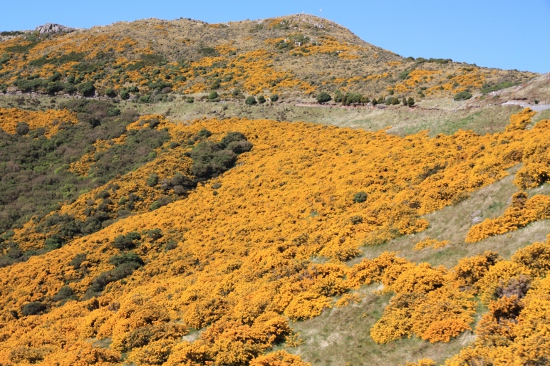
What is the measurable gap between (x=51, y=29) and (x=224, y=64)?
46.8 meters

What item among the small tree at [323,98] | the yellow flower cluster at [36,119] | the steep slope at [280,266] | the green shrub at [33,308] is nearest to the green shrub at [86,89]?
the yellow flower cluster at [36,119]

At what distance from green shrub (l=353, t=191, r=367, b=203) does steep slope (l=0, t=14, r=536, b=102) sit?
30.3 m

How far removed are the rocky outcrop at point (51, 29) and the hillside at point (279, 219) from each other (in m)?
30.6

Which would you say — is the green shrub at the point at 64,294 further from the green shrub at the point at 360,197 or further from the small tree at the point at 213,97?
the small tree at the point at 213,97

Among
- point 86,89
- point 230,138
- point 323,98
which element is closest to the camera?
point 230,138

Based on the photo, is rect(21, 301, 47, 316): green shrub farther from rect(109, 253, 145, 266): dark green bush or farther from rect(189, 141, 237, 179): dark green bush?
rect(189, 141, 237, 179): dark green bush

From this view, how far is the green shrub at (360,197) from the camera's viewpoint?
114 feet

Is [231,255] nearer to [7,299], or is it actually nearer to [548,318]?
[7,299]

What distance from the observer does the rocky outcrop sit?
10925 cm

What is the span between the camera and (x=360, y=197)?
35.1 meters

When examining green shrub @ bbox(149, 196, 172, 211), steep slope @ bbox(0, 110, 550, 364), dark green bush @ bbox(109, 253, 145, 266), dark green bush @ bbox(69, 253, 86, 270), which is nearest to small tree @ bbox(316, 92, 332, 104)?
steep slope @ bbox(0, 110, 550, 364)

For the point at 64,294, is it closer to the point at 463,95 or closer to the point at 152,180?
the point at 152,180

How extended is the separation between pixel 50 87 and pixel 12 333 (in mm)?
58711

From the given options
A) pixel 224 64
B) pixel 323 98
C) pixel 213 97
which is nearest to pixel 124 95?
pixel 213 97
